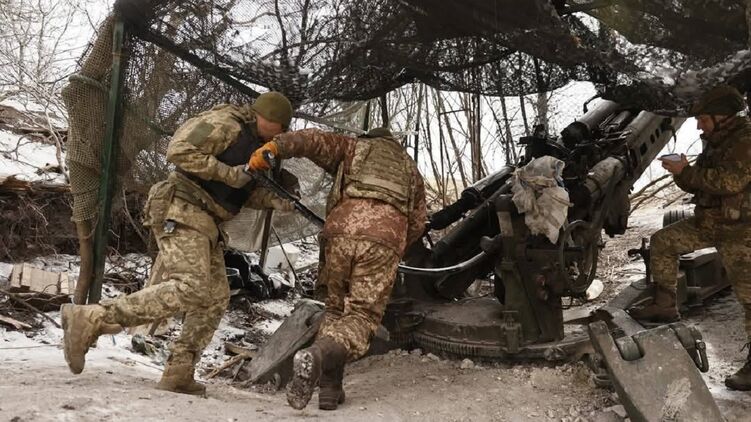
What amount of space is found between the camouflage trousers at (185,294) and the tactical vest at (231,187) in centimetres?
25

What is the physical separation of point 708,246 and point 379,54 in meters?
2.73

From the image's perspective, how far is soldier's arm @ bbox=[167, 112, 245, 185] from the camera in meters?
4.18

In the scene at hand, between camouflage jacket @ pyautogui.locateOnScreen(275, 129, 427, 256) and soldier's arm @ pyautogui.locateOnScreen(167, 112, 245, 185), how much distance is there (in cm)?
35

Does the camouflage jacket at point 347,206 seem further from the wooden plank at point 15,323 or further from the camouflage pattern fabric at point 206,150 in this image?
the wooden plank at point 15,323

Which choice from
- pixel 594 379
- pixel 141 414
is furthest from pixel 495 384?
pixel 141 414

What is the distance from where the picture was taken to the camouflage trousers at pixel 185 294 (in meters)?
4.00

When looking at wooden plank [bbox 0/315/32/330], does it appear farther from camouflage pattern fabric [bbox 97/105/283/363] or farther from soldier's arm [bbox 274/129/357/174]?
soldier's arm [bbox 274/129/357/174]

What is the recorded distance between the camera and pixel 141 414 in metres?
3.43

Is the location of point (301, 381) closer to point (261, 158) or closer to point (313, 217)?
point (261, 158)

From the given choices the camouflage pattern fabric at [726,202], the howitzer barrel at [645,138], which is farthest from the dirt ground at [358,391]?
the howitzer barrel at [645,138]

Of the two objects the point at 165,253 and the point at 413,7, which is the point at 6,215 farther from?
the point at 413,7

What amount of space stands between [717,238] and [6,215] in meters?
5.82

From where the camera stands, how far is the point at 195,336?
438cm

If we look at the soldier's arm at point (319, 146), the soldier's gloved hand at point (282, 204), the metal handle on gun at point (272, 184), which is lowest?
the soldier's gloved hand at point (282, 204)
